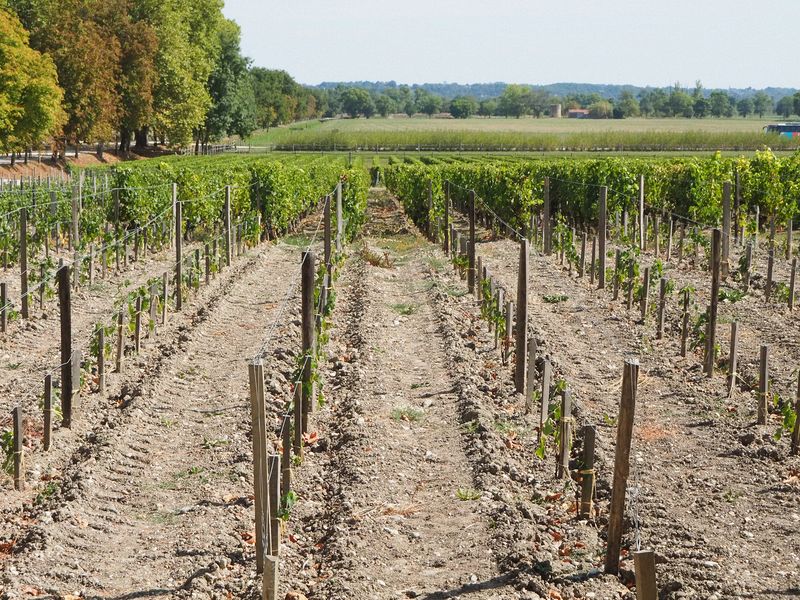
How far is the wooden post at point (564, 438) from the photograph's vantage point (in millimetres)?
9672

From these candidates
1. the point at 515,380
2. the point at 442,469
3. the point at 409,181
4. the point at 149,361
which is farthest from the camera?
the point at 409,181

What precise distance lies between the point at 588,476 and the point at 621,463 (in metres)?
1.16

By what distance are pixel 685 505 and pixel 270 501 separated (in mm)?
3481

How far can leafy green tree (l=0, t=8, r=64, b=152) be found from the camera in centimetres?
4731

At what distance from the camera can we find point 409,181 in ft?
123

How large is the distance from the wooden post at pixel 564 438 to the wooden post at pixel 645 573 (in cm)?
283

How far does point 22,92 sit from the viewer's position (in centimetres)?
4912

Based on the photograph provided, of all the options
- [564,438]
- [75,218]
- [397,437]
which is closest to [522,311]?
[397,437]

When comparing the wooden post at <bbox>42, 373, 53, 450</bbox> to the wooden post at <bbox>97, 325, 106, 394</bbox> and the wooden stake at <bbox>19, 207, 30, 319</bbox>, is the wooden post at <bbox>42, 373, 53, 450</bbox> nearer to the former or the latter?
the wooden post at <bbox>97, 325, 106, 394</bbox>

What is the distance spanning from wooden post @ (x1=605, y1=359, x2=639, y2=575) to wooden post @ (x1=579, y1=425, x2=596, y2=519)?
1.06m

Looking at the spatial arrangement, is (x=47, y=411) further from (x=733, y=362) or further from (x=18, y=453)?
(x=733, y=362)

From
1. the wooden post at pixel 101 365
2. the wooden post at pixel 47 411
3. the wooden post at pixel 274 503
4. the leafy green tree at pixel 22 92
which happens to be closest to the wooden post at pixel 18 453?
the wooden post at pixel 47 411

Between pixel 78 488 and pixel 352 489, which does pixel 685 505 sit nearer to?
pixel 352 489

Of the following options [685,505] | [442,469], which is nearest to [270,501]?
[442,469]
